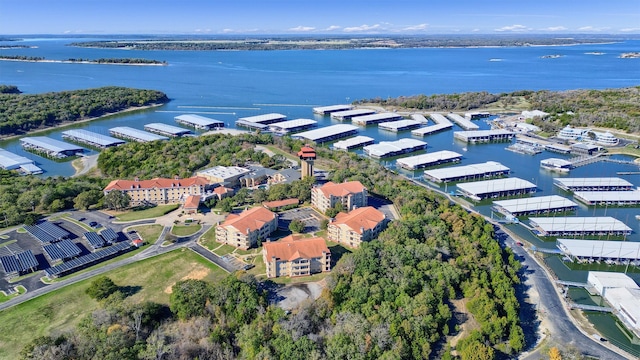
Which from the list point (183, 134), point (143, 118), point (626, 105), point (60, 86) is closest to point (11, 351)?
point (183, 134)

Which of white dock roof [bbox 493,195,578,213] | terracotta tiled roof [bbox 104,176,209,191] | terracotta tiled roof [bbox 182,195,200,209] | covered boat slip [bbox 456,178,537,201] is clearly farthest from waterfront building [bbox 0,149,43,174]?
white dock roof [bbox 493,195,578,213]

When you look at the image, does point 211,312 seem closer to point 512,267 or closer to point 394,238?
point 394,238

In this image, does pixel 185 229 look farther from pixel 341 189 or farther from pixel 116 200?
pixel 341 189

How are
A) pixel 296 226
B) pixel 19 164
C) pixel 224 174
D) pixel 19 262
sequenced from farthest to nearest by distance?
1. pixel 19 164
2. pixel 224 174
3. pixel 296 226
4. pixel 19 262

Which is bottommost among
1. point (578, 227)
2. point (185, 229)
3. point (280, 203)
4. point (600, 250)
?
point (600, 250)

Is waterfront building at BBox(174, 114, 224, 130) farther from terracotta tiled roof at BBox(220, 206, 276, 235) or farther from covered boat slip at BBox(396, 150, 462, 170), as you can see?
terracotta tiled roof at BBox(220, 206, 276, 235)

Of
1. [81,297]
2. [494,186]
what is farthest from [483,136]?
[81,297]

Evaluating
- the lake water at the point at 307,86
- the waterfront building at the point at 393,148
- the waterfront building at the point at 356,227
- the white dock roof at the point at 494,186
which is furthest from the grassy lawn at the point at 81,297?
the waterfront building at the point at 393,148
